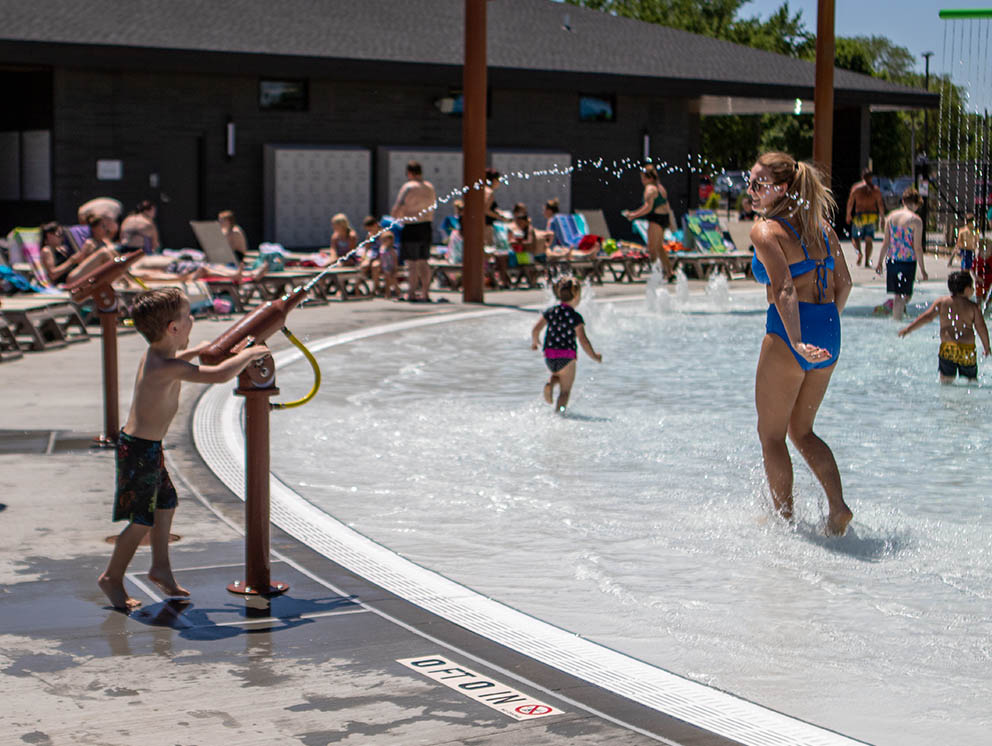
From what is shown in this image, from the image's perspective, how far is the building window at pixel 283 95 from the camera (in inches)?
1121

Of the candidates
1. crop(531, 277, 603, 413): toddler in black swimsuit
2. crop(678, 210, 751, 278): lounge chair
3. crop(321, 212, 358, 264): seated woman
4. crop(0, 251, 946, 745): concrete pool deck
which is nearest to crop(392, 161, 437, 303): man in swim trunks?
crop(321, 212, 358, 264): seated woman

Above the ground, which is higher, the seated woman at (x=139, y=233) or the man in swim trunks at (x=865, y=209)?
the man in swim trunks at (x=865, y=209)

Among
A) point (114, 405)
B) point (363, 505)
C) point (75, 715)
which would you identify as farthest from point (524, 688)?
point (114, 405)

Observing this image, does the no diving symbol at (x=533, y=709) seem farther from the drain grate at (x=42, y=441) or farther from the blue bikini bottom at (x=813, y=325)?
the drain grate at (x=42, y=441)

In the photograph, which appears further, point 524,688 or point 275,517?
point 275,517

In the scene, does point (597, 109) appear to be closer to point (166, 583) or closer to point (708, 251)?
point (708, 251)

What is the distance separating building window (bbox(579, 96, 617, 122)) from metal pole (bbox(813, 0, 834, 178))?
30.8 feet

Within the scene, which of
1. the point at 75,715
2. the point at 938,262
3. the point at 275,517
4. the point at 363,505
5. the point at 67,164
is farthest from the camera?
the point at 938,262

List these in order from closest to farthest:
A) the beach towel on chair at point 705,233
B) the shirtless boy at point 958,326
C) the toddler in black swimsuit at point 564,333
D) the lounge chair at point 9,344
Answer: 1. the toddler in black swimsuit at point 564,333
2. the shirtless boy at point 958,326
3. the lounge chair at point 9,344
4. the beach towel on chair at point 705,233

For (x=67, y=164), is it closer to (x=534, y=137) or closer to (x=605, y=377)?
(x=534, y=137)

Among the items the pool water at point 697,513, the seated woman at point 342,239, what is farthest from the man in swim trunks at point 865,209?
the pool water at point 697,513

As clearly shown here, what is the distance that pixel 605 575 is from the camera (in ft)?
20.8

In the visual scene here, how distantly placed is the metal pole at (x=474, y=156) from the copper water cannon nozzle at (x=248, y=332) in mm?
13694

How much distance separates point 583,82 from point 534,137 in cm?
184
